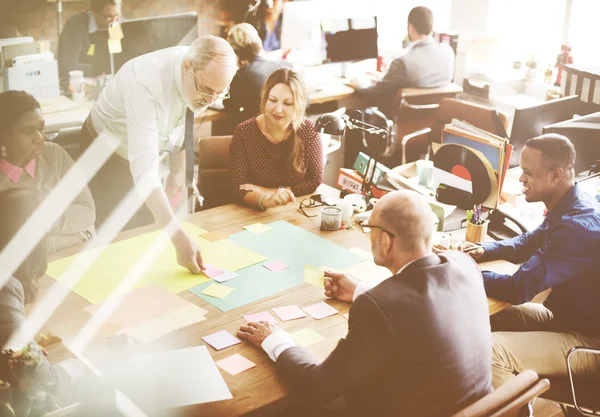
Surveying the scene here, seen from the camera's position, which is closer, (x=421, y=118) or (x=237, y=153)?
(x=237, y=153)

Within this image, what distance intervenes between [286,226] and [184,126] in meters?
0.84

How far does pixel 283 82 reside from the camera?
3.19 metres

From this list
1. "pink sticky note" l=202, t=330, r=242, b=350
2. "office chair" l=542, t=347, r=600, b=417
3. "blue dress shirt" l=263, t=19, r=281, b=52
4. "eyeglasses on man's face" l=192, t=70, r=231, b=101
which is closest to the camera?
"pink sticky note" l=202, t=330, r=242, b=350

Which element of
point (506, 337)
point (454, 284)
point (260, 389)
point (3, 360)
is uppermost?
point (454, 284)

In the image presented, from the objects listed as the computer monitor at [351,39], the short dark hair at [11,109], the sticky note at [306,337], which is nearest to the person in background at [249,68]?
the computer monitor at [351,39]

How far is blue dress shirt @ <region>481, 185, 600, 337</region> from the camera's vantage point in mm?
2334

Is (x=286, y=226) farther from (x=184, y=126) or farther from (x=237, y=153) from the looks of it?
(x=184, y=126)

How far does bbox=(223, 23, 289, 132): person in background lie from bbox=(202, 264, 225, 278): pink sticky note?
2300 mm

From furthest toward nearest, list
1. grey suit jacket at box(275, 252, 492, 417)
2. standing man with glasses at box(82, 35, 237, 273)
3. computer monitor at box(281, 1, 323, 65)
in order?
computer monitor at box(281, 1, 323, 65) → standing man with glasses at box(82, 35, 237, 273) → grey suit jacket at box(275, 252, 492, 417)

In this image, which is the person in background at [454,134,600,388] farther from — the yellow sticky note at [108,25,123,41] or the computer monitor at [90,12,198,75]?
the yellow sticky note at [108,25,123,41]

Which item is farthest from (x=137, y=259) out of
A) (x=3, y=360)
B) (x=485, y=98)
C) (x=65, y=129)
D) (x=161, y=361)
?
(x=485, y=98)

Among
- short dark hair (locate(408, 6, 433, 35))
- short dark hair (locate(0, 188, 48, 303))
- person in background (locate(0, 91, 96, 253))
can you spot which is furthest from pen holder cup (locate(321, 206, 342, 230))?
short dark hair (locate(408, 6, 433, 35))

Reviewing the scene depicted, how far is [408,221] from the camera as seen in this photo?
1.83 m

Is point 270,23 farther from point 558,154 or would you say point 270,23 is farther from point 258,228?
point 558,154
